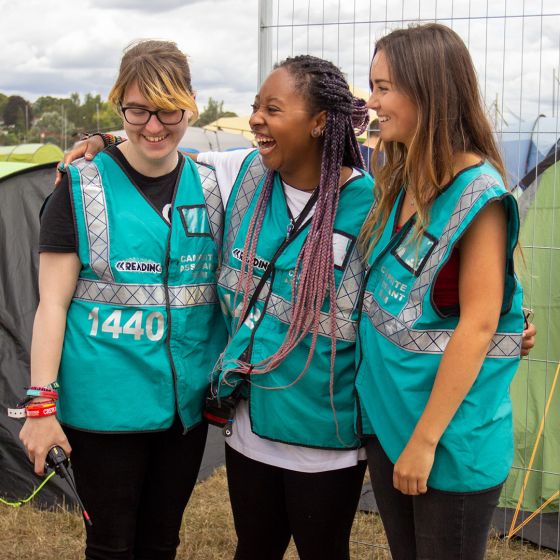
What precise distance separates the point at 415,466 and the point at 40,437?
959 mm

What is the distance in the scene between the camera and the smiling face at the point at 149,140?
1.99 metres

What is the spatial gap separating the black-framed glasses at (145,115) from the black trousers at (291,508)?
0.93m

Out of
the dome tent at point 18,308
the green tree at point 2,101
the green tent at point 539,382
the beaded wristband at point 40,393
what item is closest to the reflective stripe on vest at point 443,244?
the beaded wristband at point 40,393

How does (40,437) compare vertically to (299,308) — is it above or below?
below

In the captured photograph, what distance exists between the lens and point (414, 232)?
1.74 metres

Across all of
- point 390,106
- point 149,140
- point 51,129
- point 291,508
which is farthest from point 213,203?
point 51,129

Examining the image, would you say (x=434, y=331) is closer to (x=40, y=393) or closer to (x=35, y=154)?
(x=40, y=393)

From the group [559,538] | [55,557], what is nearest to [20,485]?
[55,557]

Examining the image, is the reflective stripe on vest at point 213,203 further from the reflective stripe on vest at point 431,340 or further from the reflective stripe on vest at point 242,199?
the reflective stripe on vest at point 431,340

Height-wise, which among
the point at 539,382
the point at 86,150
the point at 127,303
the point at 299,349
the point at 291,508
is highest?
the point at 86,150

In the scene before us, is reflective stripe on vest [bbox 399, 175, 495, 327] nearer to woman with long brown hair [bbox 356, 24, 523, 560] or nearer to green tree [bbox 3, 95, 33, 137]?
woman with long brown hair [bbox 356, 24, 523, 560]

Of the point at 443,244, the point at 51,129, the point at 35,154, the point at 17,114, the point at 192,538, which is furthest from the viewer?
the point at 51,129

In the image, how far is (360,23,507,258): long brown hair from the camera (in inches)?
66.1

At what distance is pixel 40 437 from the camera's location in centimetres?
196
